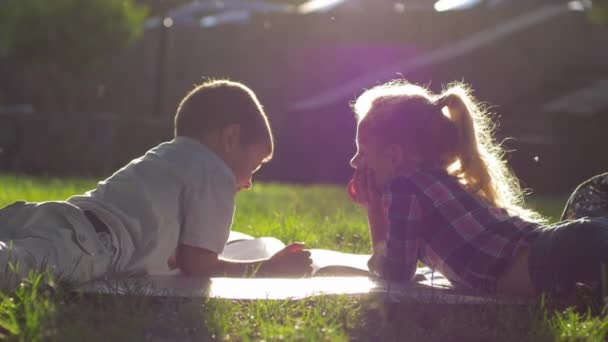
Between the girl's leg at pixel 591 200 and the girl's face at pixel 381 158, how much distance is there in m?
0.82

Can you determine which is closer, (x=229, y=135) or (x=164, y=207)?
(x=164, y=207)

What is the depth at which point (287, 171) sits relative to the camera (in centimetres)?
1251

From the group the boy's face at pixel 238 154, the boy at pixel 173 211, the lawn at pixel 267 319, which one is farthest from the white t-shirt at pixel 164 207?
the lawn at pixel 267 319

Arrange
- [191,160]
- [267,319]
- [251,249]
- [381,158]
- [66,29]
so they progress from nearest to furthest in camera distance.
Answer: [267,319], [191,160], [381,158], [251,249], [66,29]

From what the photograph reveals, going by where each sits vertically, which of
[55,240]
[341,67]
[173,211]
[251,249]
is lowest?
[251,249]

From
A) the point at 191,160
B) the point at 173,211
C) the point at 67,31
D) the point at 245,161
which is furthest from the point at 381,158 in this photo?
the point at 67,31

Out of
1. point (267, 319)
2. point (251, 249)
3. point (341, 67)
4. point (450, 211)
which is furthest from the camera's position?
point (341, 67)

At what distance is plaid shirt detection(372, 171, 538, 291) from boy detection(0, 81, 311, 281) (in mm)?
510

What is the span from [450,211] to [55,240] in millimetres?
1565

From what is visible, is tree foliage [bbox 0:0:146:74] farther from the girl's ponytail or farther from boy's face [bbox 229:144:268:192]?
the girl's ponytail

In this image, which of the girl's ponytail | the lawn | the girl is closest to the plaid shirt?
the girl

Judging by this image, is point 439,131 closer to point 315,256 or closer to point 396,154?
point 396,154

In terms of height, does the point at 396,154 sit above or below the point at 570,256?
above

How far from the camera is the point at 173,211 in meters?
3.58
